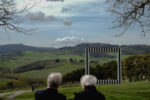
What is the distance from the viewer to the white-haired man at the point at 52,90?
5.33m

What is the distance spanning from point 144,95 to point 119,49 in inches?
248

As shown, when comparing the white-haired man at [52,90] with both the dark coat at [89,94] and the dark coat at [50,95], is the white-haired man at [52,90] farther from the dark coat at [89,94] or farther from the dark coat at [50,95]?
the dark coat at [89,94]

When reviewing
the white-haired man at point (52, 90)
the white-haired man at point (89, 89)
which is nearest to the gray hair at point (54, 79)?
the white-haired man at point (52, 90)

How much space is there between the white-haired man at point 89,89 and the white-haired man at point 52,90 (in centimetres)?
42

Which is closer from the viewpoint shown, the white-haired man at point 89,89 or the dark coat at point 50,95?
the white-haired man at point 89,89

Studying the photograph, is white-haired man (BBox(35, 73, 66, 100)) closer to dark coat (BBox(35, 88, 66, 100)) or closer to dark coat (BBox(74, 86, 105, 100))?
dark coat (BBox(35, 88, 66, 100))

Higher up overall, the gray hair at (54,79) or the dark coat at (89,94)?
the gray hair at (54,79)

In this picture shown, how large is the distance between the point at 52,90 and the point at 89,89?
742 millimetres

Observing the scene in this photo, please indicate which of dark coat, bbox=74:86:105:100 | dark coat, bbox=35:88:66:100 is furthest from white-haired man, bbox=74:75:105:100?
dark coat, bbox=35:88:66:100

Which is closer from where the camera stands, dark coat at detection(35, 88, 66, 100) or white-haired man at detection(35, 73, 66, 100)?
white-haired man at detection(35, 73, 66, 100)

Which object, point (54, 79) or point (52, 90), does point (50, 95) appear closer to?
point (52, 90)

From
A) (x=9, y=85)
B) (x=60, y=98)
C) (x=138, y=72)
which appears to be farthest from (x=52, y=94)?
(x=9, y=85)

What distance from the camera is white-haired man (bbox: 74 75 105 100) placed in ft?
17.5

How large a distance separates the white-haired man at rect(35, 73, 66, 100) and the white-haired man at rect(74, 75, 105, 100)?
0.42 m
